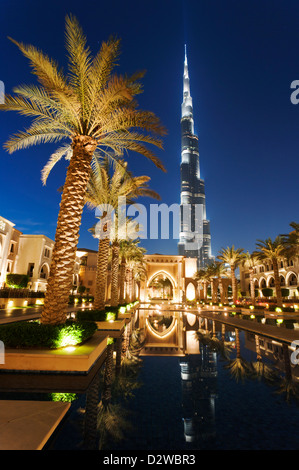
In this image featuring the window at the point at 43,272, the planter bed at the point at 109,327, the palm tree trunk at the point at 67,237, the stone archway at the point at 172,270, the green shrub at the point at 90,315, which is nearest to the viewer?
the palm tree trunk at the point at 67,237

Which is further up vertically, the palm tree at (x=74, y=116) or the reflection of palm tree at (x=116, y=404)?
the palm tree at (x=74, y=116)

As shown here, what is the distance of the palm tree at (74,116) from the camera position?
776 cm

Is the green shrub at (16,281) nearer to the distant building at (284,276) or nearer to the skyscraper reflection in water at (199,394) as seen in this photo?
the skyscraper reflection in water at (199,394)

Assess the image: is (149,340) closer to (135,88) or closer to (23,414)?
(23,414)

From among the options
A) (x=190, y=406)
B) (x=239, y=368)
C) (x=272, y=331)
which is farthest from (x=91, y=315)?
(x=272, y=331)

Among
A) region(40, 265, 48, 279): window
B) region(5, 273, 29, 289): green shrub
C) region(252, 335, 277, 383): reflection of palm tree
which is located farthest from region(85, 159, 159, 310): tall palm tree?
region(40, 265, 48, 279): window

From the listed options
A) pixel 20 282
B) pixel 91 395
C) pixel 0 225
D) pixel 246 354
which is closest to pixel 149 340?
pixel 246 354

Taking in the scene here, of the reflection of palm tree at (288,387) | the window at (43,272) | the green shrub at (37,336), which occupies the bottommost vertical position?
the reflection of palm tree at (288,387)

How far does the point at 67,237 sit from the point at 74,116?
464 cm

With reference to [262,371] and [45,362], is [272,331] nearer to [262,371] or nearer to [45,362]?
[262,371]

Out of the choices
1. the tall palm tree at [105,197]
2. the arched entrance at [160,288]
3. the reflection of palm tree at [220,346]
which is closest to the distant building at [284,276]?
A: the arched entrance at [160,288]

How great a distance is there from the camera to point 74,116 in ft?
29.4

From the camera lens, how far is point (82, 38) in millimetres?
7789

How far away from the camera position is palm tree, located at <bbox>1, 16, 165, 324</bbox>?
306 inches
